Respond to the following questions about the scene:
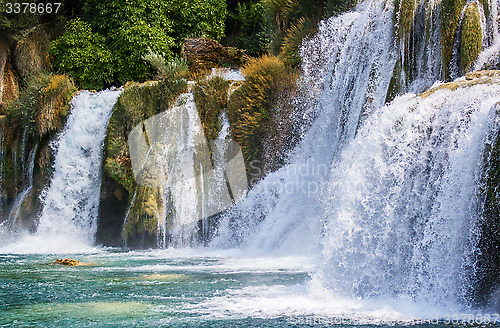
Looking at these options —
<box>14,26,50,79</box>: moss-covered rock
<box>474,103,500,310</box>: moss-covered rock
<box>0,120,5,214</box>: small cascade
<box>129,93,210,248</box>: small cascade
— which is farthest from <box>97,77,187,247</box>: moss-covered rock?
<box>474,103,500,310</box>: moss-covered rock

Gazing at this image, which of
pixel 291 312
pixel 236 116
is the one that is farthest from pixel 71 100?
pixel 291 312

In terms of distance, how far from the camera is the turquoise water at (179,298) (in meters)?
6.05

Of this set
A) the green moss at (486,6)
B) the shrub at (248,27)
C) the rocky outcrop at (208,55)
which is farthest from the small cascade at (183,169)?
the shrub at (248,27)

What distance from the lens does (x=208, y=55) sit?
→ 59.3 feet

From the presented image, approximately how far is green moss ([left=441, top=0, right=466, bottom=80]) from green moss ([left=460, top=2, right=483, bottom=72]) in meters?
0.16

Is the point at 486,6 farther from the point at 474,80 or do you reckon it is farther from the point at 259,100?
the point at 259,100

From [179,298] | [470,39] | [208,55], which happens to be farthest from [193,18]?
[179,298]

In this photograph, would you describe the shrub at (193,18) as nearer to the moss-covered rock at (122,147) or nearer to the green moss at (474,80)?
the moss-covered rock at (122,147)

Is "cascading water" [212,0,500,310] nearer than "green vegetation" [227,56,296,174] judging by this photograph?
Yes

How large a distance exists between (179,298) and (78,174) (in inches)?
336

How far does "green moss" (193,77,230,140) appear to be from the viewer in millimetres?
13867

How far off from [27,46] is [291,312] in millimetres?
15172

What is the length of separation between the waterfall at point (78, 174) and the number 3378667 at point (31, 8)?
4.72 meters

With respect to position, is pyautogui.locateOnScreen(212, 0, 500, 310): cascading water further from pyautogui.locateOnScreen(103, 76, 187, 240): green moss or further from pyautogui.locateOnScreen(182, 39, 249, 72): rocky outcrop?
pyautogui.locateOnScreen(182, 39, 249, 72): rocky outcrop
